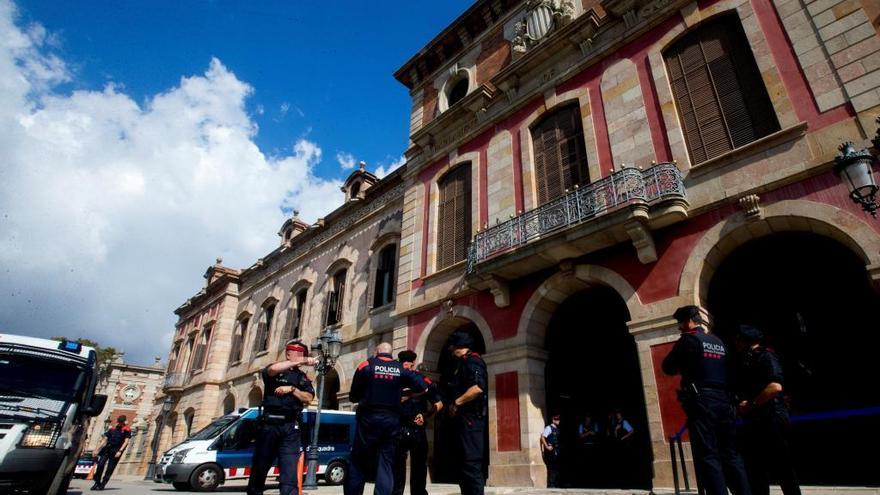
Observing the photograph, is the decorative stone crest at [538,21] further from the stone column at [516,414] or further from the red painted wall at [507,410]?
the red painted wall at [507,410]

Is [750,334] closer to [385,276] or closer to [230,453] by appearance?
[230,453]

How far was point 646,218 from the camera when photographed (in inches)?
344

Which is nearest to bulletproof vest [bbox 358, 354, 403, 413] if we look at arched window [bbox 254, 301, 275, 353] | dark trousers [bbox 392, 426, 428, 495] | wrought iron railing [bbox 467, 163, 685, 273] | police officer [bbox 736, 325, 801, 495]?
dark trousers [bbox 392, 426, 428, 495]

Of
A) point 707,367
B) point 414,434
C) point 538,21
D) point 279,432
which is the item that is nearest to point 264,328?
point 538,21

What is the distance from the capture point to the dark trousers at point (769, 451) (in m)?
4.54

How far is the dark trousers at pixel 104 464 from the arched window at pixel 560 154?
460 inches

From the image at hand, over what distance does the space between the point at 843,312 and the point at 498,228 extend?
6536 mm

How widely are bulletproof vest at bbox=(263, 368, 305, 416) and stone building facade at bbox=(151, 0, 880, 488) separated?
19.0 ft

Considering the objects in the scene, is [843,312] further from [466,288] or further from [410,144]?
[410,144]

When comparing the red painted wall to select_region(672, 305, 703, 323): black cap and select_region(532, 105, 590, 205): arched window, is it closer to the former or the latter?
select_region(532, 105, 590, 205): arched window

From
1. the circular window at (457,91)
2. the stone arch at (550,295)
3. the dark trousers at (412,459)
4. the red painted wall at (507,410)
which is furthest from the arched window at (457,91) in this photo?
the dark trousers at (412,459)

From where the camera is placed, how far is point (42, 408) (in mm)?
6188

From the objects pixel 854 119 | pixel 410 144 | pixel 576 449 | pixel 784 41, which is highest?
pixel 410 144

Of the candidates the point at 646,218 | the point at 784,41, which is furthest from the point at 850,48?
the point at 646,218
